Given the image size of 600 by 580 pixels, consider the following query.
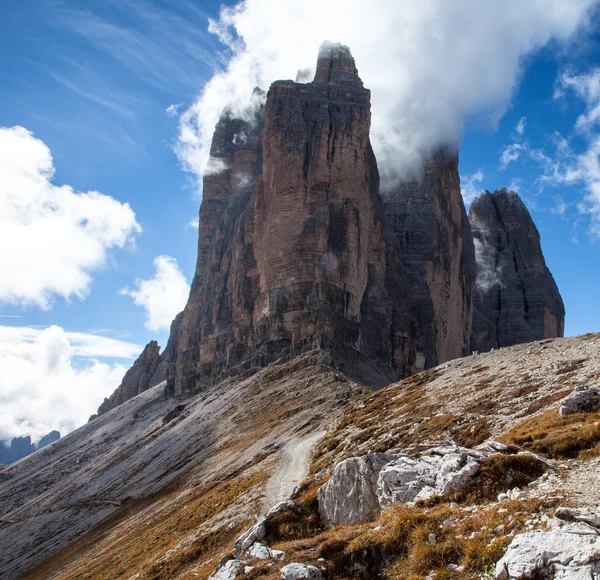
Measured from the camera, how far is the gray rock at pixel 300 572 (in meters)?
12.9

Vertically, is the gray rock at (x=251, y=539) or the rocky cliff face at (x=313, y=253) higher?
the rocky cliff face at (x=313, y=253)

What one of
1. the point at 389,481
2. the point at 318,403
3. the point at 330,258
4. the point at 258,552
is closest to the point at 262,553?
the point at 258,552

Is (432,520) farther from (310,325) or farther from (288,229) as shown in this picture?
(288,229)

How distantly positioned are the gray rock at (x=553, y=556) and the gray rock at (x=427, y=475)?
13.1 feet

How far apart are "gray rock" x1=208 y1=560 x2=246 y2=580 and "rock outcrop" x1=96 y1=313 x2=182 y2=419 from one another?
14630 centimetres

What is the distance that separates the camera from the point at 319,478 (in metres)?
21.6

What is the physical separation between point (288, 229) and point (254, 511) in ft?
219

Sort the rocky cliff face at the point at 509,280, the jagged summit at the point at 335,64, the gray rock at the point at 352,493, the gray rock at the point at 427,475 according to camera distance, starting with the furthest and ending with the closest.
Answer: the rocky cliff face at the point at 509,280
the jagged summit at the point at 335,64
the gray rock at the point at 352,493
the gray rock at the point at 427,475

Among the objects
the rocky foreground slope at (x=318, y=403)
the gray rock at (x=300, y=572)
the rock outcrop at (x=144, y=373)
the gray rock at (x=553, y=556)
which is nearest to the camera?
the gray rock at (x=553, y=556)

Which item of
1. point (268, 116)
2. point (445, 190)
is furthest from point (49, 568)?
point (445, 190)

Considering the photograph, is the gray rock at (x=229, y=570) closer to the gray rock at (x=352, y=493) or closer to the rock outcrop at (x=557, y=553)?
the gray rock at (x=352, y=493)

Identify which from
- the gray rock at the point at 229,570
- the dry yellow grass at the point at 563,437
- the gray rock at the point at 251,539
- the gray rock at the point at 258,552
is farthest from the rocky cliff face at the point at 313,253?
the gray rock at the point at 229,570

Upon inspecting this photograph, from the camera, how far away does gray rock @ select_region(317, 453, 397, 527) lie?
674 inches

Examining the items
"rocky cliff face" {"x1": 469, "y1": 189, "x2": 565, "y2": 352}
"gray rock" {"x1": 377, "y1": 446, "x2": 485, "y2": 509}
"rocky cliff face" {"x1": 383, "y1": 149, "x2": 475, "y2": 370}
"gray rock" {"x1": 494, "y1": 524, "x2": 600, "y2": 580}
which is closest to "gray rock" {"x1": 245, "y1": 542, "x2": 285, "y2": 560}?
"gray rock" {"x1": 377, "y1": 446, "x2": 485, "y2": 509}
